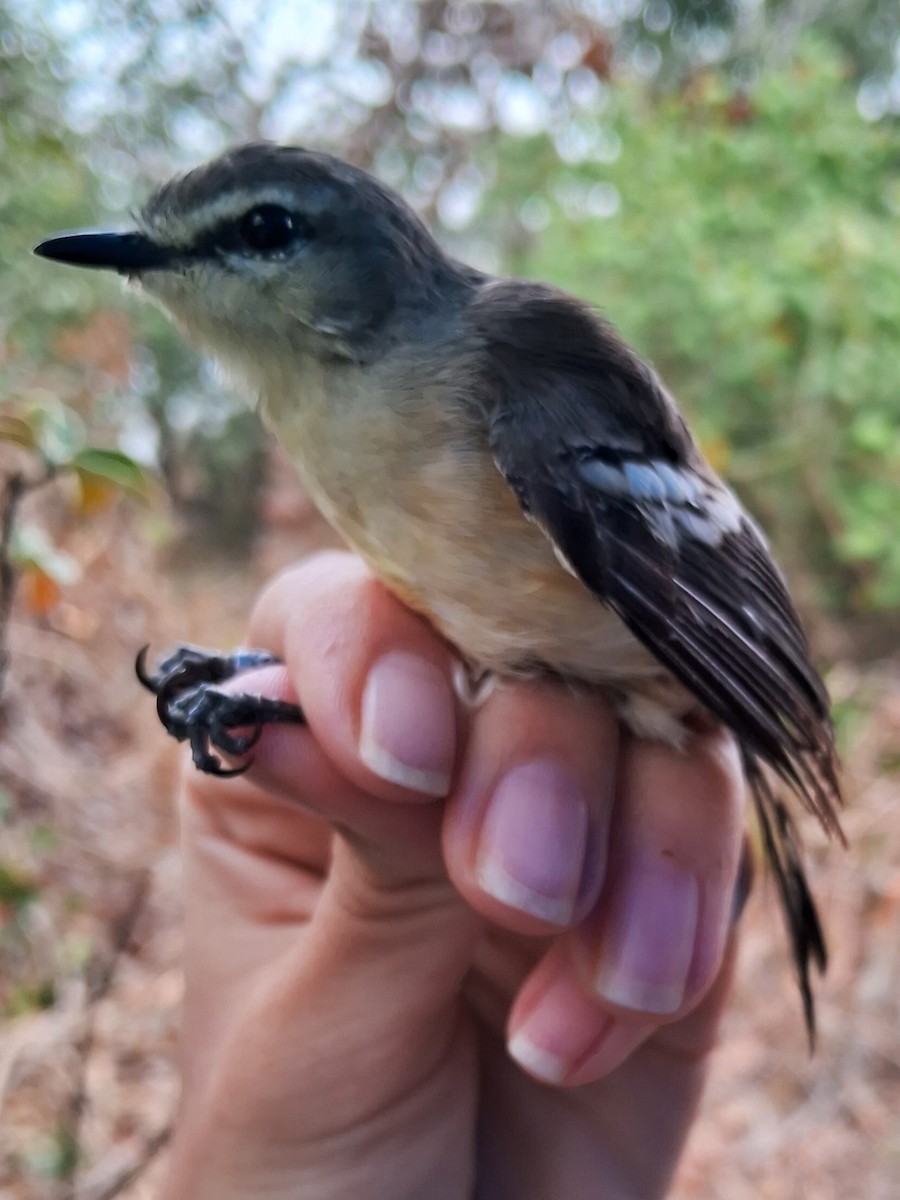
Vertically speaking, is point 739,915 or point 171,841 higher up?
point 739,915

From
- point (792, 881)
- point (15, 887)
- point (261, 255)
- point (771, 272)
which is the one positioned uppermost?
point (261, 255)

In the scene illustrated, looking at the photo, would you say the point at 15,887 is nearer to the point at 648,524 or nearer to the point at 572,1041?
the point at 572,1041

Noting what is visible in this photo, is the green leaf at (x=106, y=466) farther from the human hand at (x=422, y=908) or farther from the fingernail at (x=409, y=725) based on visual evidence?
the fingernail at (x=409, y=725)

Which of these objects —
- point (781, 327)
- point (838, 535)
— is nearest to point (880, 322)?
point (781, 327)

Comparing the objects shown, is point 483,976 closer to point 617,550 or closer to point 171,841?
point 617,550

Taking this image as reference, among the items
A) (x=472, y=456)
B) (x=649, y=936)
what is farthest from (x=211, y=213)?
(x=649, y=936)

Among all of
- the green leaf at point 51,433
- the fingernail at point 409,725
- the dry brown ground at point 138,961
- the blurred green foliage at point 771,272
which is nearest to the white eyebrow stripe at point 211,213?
the green leaf at point 51,433

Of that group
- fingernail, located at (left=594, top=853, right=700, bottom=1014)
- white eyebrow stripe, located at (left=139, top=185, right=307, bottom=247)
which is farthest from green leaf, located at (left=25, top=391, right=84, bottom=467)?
fingernail, located at (left=594, top=853, right=700, bottom=1014)
